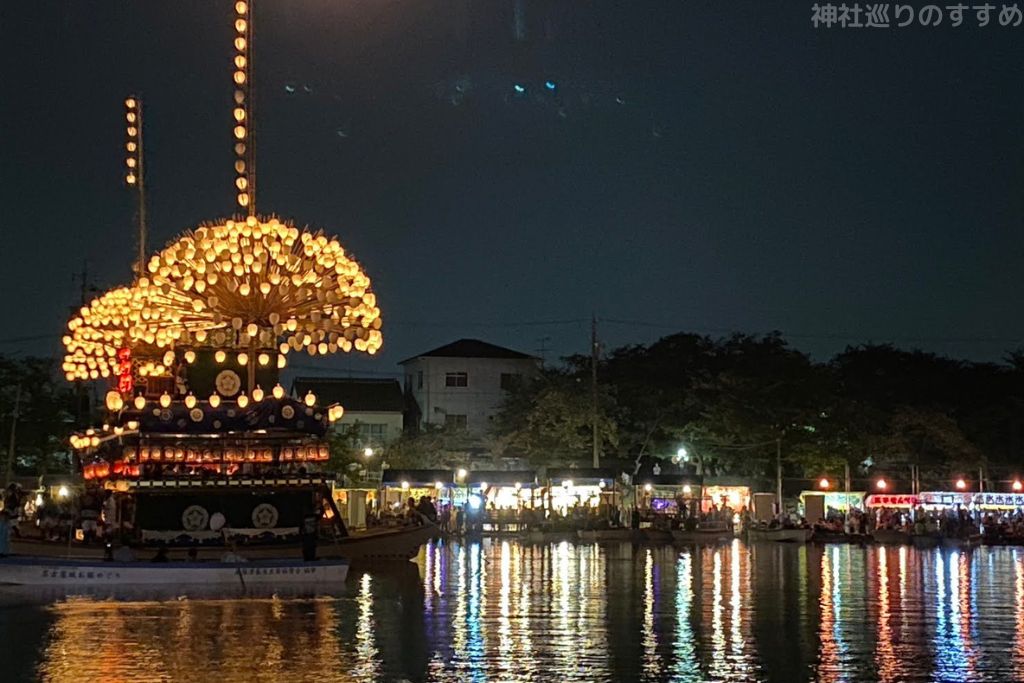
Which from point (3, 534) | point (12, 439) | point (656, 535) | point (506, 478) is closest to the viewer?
point (3, 534)

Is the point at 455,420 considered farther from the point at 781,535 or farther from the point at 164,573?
the point at 164,573

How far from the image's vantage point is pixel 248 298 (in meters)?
36.6

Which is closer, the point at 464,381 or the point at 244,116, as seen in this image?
the point at 244,116

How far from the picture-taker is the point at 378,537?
3866 cm

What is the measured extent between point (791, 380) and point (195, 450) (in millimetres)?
33093

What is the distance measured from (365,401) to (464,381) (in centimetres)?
638

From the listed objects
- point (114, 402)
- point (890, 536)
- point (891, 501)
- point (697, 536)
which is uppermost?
point (114, 402)

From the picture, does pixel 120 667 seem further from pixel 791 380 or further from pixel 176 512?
pixel 791 380

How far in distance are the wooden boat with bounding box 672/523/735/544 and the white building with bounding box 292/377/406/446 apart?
73.6ft

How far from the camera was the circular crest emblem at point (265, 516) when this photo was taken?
123 feet

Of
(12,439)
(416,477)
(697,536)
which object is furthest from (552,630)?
(12,439)

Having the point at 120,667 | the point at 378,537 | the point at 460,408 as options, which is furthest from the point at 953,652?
the point at 460,408

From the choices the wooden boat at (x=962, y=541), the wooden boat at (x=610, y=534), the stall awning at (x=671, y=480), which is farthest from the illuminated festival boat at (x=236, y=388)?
the wooden boat at (x=962, y=541)

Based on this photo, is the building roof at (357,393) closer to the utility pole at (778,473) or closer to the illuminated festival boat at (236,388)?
the utility pole at (778,473)
